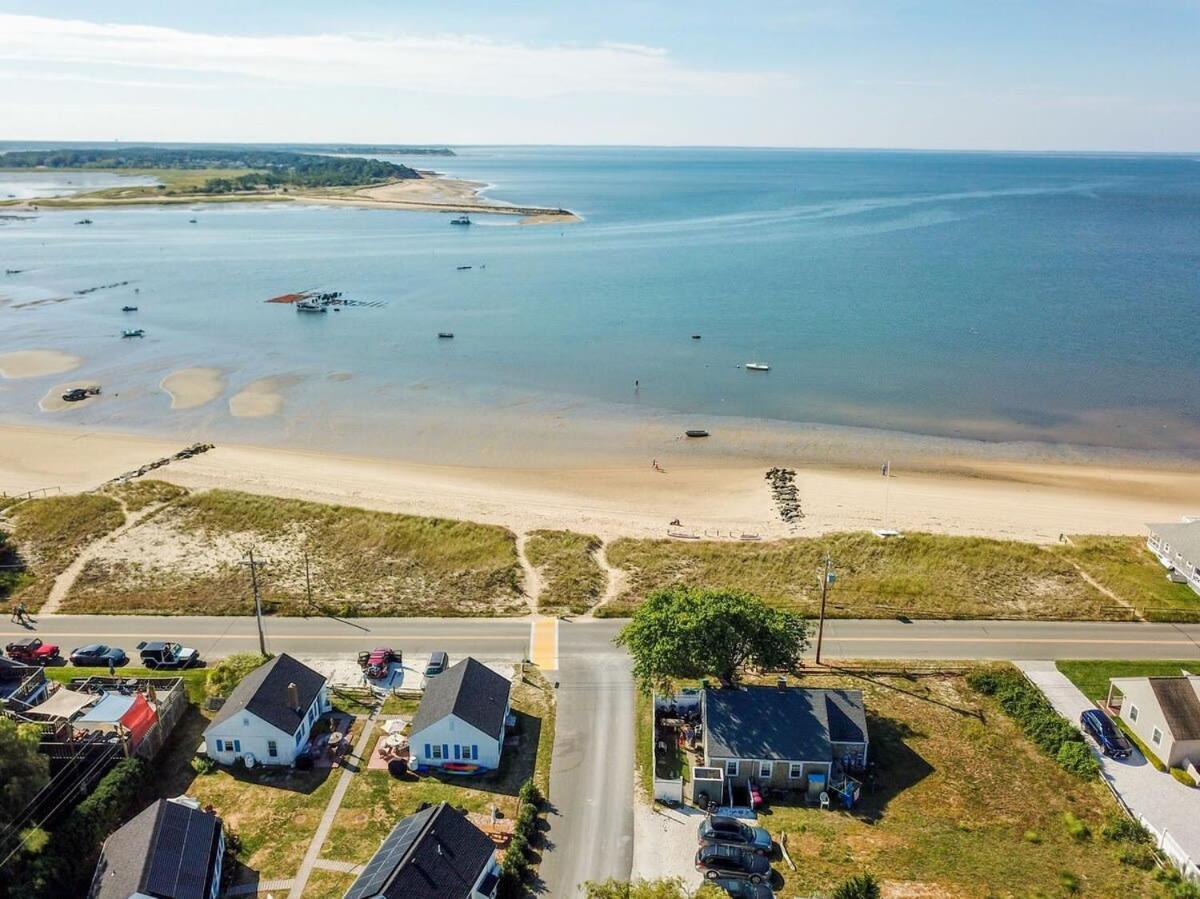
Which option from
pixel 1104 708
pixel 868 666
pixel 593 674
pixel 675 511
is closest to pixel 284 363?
pixel 675 511

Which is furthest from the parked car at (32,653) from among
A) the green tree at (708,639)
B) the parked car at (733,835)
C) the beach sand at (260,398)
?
the beach sand at (260,398)

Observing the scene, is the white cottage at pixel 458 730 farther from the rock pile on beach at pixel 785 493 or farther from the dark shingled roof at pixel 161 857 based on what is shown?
the rock pile on beach at pixel 785 493

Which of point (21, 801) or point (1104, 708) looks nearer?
point (21, 801)

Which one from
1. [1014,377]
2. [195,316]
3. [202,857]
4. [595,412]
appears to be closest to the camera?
[202,857]

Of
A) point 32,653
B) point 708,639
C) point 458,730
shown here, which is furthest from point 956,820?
point 32,653

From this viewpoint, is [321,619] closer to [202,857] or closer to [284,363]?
[202,857]
